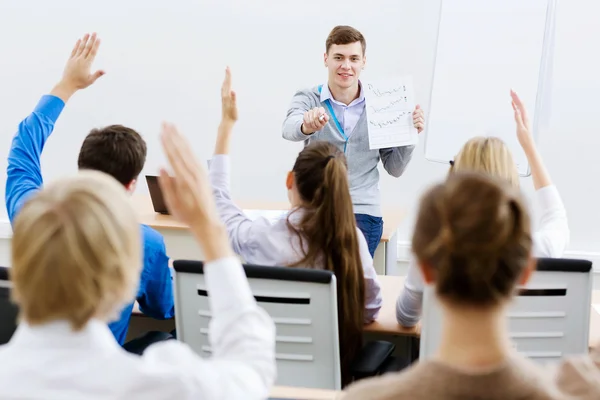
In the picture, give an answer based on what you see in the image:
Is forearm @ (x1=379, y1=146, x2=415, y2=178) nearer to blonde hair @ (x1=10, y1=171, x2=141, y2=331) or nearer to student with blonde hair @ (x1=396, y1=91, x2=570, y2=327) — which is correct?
student with blonde hair @ (x1=396, y1=91, x2=570, y2=327)

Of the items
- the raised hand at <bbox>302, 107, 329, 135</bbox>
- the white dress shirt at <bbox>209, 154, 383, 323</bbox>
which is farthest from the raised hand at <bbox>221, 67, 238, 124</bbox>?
the raised hand at <bbox>302, 107, 329, 135</bbox>

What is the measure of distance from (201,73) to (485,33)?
6.73ft

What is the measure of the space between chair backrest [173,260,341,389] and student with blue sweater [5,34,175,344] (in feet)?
0.83

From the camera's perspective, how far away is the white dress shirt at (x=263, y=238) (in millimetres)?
2283

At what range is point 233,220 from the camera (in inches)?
94.5

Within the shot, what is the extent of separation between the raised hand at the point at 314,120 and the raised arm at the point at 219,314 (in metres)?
2.18

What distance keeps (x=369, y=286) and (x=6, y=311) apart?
1.11 metres

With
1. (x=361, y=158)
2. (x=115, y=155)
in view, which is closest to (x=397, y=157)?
(x=361, y=158)

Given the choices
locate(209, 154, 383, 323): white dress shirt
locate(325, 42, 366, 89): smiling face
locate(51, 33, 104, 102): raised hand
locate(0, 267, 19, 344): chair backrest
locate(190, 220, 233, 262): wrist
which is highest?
locate(325, 42, 366, 89): smiling face

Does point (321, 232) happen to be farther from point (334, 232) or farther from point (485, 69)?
point (485, 69)

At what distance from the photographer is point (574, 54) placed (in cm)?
450

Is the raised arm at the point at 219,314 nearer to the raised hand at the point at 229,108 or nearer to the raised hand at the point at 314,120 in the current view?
the raised hand at the point at 229,108

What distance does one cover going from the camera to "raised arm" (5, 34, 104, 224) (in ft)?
7.75

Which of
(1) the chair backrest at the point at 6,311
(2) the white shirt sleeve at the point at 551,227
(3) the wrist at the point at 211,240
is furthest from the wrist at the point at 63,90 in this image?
(2) the white shirt sleeve at the point at 551,227
